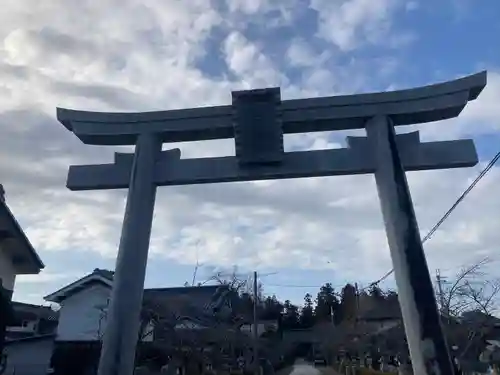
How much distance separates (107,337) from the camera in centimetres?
636

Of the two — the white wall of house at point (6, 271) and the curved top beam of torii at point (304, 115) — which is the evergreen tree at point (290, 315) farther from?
the curved top beam of torii at point (304, 115)

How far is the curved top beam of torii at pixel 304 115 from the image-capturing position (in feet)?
23.8

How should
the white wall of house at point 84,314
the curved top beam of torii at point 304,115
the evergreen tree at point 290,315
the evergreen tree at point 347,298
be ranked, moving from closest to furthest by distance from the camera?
1. the curved top beam of torii at point 304,115
2. the white wall of house at point 84,314
3. the evergreen tree at point 347,298
4. the evergreen tree at point 290,315

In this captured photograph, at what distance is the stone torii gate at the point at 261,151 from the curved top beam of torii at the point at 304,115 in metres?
0.02

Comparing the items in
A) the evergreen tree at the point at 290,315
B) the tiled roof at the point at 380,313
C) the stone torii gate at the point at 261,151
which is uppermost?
the evergreen tree at the point at 290,315

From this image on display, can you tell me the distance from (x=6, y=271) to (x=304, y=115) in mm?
6451

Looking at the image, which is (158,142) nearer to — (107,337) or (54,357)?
(107,337)

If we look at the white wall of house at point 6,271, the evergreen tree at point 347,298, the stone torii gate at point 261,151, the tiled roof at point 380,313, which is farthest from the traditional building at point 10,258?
the evergreen tree at point 347,298

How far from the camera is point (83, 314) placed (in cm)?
2659

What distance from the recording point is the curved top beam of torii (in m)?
7.25

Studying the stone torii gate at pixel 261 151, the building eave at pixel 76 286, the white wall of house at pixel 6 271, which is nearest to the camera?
the stone torii gate at pixel 261 151

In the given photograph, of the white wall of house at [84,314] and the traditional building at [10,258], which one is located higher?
the white wall of house at [84,314]

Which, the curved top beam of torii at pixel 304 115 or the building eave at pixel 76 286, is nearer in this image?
the curved top beam of torii at pixel 304 115

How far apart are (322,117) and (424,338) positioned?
11.5 ft
